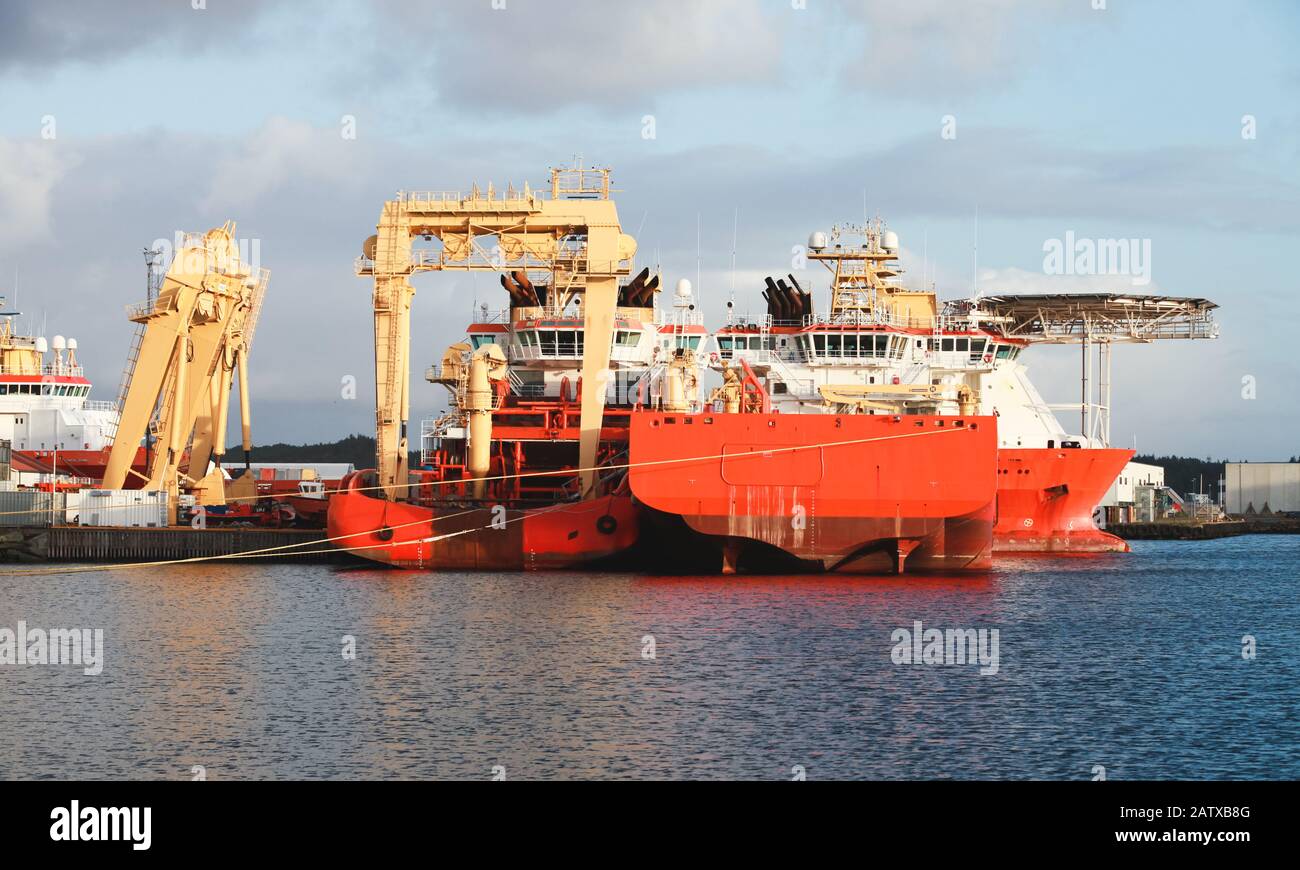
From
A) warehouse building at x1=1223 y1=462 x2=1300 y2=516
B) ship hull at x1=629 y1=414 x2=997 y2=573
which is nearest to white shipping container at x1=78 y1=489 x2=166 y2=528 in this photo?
ship hull at x1=629 y1=414 x2=997 y2=573

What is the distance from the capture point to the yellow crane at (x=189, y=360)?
45.3 meters

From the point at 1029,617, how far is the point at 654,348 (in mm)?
19057

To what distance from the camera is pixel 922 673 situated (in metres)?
25.3

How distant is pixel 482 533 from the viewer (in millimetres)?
40656

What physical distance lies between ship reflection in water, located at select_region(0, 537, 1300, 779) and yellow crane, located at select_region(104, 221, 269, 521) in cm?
868

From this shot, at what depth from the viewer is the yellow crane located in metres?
45.3

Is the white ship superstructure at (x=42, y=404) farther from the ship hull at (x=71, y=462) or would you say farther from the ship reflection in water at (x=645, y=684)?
the ship reflection in water at (x=645, y=684)

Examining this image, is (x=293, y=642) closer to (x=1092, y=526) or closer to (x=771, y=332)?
(x=771, y=332)

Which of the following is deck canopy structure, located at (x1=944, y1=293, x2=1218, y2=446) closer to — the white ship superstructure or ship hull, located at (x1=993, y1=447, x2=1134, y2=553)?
ship hull, located at (x1=993, y1=447, x2=1134, y2=553)

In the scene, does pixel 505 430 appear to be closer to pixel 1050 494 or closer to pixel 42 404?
pixel 1050 494

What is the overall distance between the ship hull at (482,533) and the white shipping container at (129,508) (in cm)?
904

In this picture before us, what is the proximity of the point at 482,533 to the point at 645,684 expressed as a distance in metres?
17.3

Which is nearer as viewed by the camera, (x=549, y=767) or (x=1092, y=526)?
(x=549, y=767)
